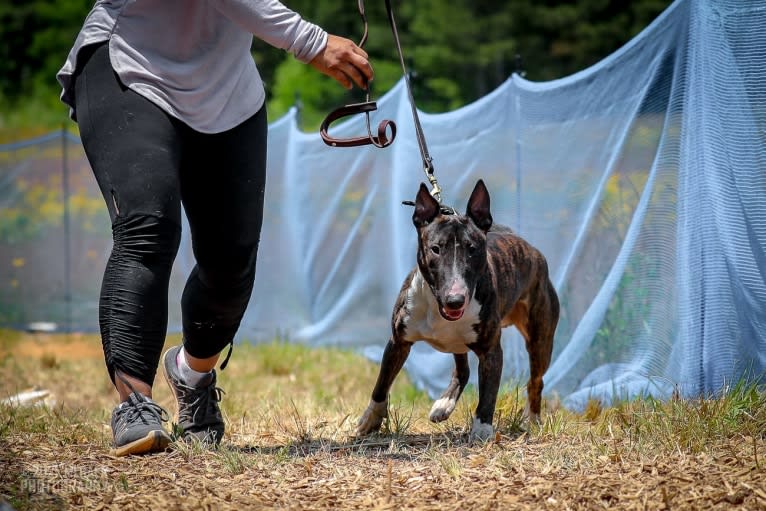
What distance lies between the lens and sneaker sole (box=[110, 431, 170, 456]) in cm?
348

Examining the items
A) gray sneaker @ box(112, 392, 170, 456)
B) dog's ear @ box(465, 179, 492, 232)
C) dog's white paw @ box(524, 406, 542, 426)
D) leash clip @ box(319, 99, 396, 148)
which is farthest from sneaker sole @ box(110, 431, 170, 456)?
dog's white paw @ box(524, 406, 542, 426)

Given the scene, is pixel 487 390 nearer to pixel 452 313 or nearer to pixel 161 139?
pixel 452 313

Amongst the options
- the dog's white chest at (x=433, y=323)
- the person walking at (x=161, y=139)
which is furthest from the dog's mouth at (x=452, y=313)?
the person walking at (x=161, y=139)

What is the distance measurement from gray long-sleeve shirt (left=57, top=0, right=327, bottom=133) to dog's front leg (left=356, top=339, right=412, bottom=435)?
155 cm

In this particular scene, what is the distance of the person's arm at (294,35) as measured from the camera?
3451 mm

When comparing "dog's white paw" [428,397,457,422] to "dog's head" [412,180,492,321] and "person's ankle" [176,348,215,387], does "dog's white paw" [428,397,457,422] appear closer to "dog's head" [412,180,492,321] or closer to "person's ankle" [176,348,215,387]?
"dog's head" [412,180,492,321]

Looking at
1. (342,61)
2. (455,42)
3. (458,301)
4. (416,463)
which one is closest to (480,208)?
(458,301)

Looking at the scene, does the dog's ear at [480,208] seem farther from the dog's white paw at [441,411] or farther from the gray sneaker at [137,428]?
the gray sneaker at [137,428]

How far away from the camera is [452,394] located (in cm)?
498

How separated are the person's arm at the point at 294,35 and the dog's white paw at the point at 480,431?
5.62ft

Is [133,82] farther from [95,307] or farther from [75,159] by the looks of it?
[75,159]

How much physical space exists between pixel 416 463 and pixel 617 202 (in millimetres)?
2434

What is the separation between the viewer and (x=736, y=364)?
427cm

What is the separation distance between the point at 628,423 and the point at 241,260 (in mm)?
1776
